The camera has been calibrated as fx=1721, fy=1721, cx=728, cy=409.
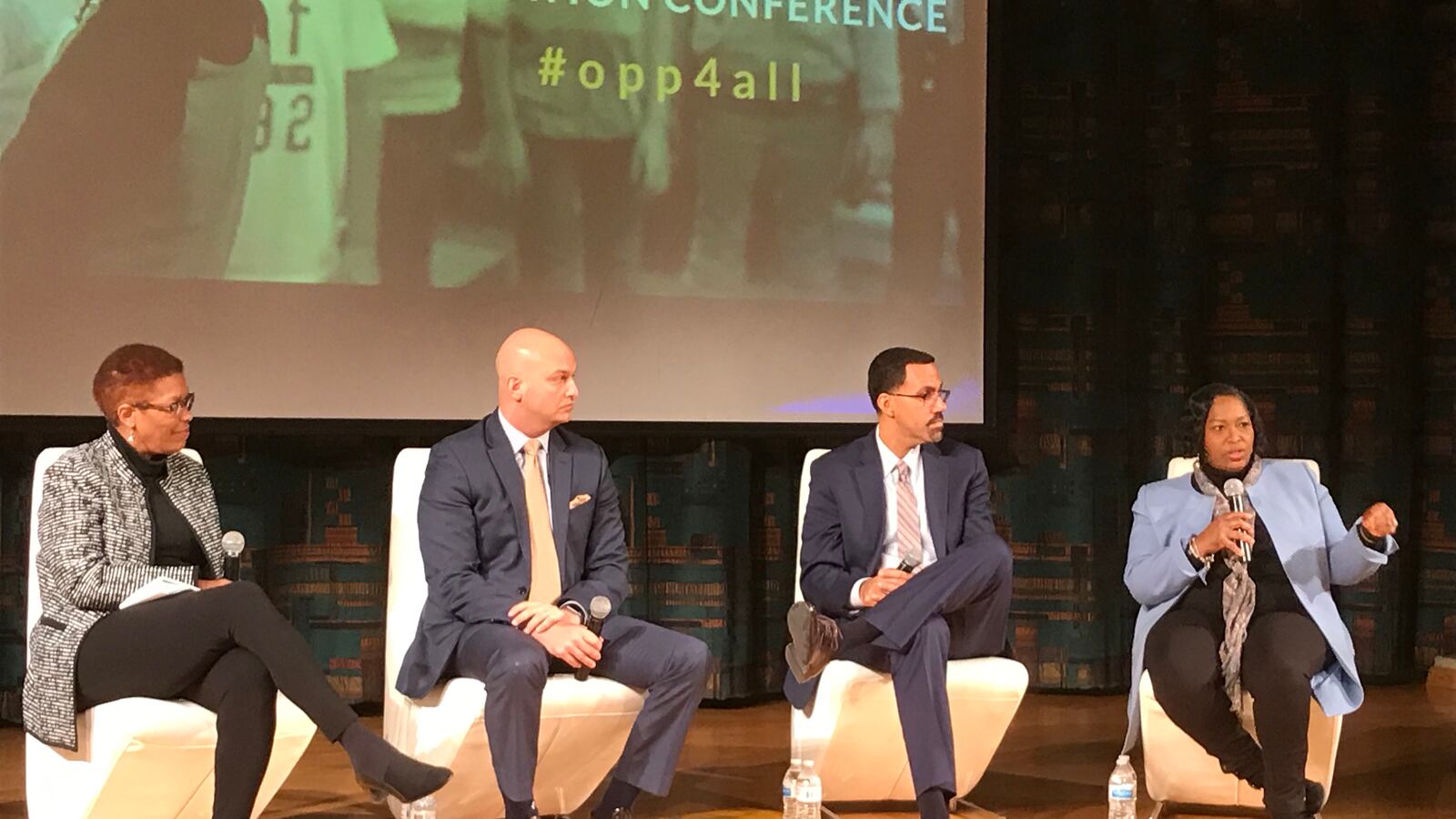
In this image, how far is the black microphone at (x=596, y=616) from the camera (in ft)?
11.8

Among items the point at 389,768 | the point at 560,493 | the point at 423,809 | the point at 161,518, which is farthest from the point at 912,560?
the point at 161,518

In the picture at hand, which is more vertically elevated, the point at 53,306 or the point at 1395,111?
the point at 1395,111

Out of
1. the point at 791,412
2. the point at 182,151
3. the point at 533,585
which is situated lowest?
the point at 533,585

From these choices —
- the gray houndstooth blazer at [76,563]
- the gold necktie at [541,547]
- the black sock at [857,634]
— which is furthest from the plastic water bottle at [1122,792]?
the gray houndstooth blazer at [76,563]

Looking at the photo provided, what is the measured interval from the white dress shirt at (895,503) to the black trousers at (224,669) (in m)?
1.35

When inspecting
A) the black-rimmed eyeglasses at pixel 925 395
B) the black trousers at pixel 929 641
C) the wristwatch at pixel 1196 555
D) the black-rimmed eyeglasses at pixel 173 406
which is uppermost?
the black-rimmed eyeglasses at pixel 925 395

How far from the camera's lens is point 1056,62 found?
5641mm

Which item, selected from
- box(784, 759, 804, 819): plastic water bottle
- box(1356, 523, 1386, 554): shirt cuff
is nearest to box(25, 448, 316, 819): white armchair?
box(784, 759, 804, 819): plastic water bottle

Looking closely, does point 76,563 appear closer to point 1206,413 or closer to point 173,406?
point 173,406

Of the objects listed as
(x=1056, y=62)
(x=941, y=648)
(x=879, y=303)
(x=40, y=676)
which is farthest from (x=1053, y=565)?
(x=40, y=676)

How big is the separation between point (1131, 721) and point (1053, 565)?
1.80 metres

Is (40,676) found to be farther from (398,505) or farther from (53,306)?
(53,306)

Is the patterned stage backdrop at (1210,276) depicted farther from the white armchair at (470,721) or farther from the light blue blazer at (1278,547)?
→ the white armchair at (470,721)

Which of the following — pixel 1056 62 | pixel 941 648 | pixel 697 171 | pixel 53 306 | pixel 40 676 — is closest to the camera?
pixel 40 676
